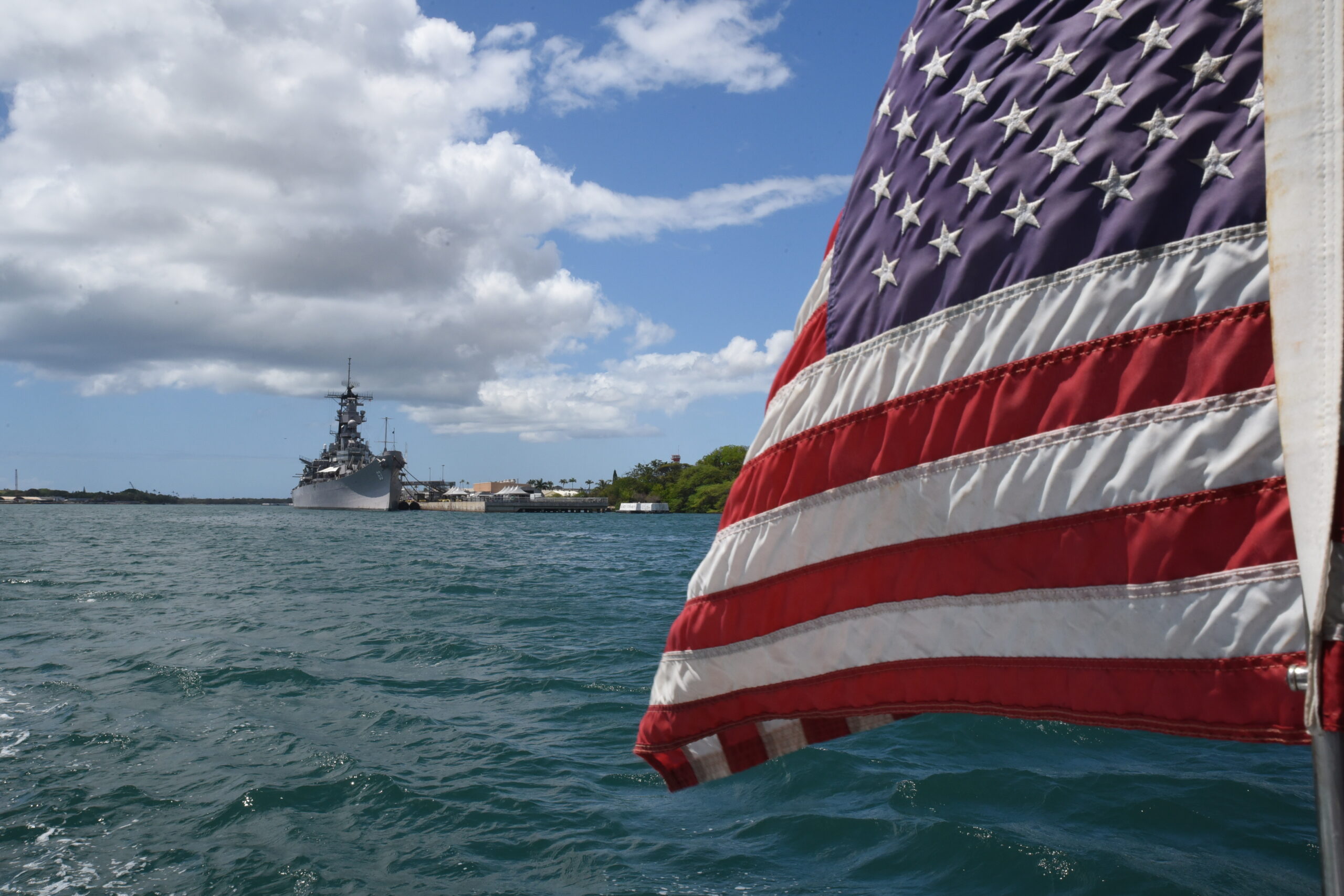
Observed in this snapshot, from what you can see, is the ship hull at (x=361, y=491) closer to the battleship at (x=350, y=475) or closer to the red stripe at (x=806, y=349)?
the battleship at (x=350, y=475)

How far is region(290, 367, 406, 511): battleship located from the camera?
103000 mm

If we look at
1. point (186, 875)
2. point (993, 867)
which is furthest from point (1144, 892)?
point (186, 875)

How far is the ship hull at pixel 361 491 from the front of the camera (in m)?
103

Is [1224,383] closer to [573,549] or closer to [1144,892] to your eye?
[1144,892]

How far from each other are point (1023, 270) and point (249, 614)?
59.9ft

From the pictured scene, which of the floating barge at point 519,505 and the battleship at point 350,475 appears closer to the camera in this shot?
the battleship at point 350,475

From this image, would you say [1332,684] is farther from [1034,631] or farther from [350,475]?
[350,475]

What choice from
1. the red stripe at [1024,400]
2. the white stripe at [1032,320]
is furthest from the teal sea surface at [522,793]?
the white stripe at [1032,320]

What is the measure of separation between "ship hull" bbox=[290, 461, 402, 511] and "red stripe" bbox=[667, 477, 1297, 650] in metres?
105

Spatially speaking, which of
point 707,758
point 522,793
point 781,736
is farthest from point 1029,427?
point 522,793

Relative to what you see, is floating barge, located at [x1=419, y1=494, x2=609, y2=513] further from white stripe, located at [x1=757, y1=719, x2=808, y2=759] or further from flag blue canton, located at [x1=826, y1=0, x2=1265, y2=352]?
flag blue canton, located at [x1=826, y1=0, x2=1265, y2=352]

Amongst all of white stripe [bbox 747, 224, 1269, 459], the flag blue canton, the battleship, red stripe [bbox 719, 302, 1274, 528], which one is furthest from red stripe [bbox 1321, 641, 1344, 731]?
the battleship

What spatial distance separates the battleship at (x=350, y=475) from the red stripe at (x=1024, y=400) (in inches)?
4117

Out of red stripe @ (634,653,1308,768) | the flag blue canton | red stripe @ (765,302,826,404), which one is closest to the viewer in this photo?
red stripe @ (634,653,1308,768)
